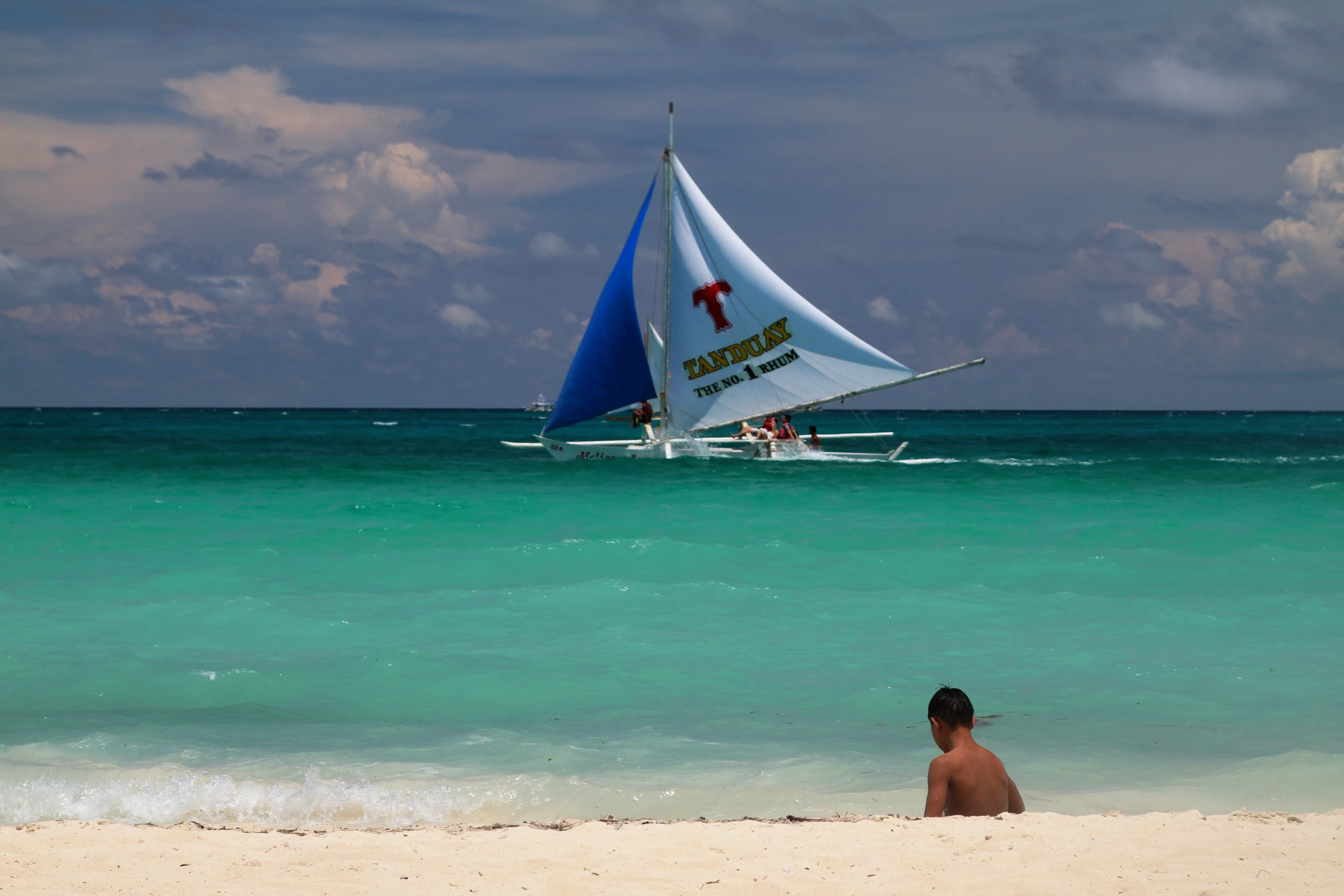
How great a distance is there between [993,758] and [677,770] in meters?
1.94

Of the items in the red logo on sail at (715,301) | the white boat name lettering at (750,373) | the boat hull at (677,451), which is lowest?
the boat hull at (677,451)

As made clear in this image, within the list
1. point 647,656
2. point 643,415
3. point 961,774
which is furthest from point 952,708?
point 643,415

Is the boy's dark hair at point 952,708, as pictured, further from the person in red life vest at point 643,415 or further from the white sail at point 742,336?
the person in red life vest at point 643,415

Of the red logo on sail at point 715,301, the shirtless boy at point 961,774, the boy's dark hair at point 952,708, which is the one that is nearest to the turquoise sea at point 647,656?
the shirtless boy at point 961,774

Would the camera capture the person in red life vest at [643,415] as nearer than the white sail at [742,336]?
No

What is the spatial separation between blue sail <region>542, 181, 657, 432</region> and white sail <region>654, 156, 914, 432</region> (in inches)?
44.0

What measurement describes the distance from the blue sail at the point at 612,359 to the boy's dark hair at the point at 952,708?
27933 mm

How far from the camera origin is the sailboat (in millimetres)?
30969

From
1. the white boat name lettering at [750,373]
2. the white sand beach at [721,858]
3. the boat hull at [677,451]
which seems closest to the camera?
the white sand beach at [721,858]

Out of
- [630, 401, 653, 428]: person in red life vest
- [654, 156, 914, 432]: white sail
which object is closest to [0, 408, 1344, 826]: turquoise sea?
[654, 156, 914, 432]: white sail

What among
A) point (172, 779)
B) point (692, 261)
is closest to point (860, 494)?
point (692, 261)

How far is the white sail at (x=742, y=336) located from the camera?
101 ft

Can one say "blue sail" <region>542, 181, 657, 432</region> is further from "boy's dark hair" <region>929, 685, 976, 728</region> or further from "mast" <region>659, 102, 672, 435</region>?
"boy's dark hair" <region>929, 685, 976, 728</region>

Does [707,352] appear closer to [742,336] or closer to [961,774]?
[742,336]
